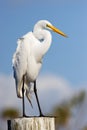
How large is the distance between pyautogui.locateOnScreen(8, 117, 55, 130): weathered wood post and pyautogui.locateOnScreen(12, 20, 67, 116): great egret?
0.97 m

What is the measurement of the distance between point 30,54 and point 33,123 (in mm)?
1246

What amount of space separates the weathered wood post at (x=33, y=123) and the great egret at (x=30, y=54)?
0.97m

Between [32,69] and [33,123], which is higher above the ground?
[32,69]

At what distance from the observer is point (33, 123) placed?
3.84m

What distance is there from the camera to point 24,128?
3828 millimetres

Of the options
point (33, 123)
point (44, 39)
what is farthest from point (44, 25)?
point (33, 123)

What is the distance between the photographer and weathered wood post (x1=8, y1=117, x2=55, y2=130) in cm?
384

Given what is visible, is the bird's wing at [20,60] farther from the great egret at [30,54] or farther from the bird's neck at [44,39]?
the bird's neck at [44,39]

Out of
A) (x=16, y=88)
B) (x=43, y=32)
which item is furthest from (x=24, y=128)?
(x=43, y=32)

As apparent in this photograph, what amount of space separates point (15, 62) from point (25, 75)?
218 mm

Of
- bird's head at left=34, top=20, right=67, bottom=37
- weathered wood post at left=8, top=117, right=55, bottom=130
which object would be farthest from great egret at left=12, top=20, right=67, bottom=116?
weathered wood post at left=8, top=117, right=55, bottom=130

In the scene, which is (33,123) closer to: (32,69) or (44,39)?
(32,69)

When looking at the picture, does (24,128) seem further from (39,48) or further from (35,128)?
(39,48)

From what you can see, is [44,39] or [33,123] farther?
[44,39]
